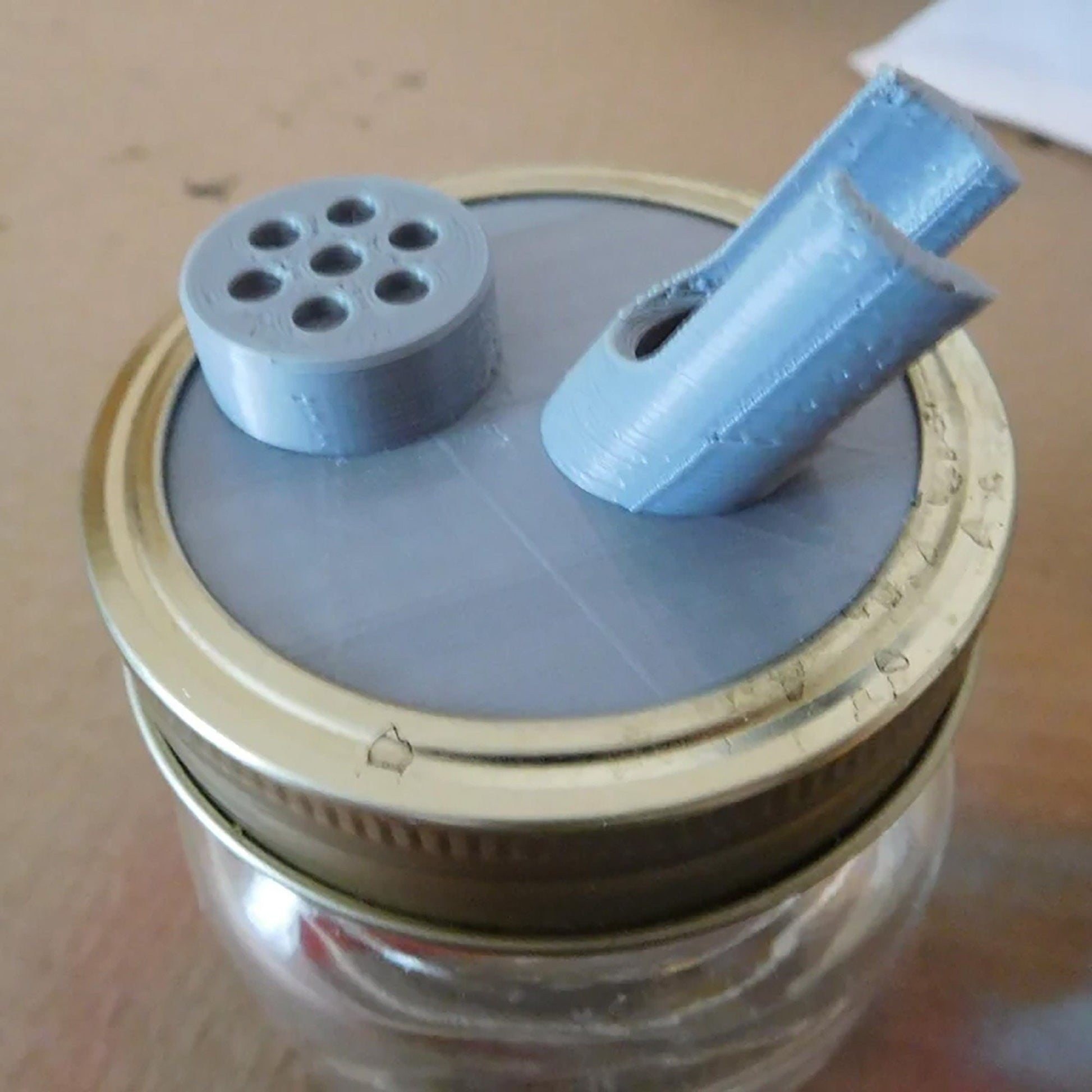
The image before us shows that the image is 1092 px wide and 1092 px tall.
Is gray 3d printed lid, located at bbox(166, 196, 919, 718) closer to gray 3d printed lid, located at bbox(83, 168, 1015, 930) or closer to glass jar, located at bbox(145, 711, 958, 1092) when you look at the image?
gray 3d printed lid, located at bbox(83, 168, 1015, 930)

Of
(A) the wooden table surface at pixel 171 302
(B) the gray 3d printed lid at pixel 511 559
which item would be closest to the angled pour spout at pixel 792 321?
(B) the gray 3d printed lid at pixel 511 559

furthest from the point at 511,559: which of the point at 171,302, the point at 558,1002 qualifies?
the point at 171,302

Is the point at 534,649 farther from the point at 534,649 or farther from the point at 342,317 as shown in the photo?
the point at 342,317

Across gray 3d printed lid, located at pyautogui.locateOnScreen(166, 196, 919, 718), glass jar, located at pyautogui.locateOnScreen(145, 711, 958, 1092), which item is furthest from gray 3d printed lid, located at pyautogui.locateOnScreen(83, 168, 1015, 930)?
glass jar, located at pyautogui.locateOnScreen(145, 711, 958, 1092)

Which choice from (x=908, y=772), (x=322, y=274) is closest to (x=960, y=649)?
(x=908, y=772)

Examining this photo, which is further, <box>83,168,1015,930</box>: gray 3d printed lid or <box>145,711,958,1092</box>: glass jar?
<box>145,711,958,1092</box>: glass jar

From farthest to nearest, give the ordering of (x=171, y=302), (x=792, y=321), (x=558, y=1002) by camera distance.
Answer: (x=171, y=302)
(x=558, y=1002)
(x=792, y=321)
